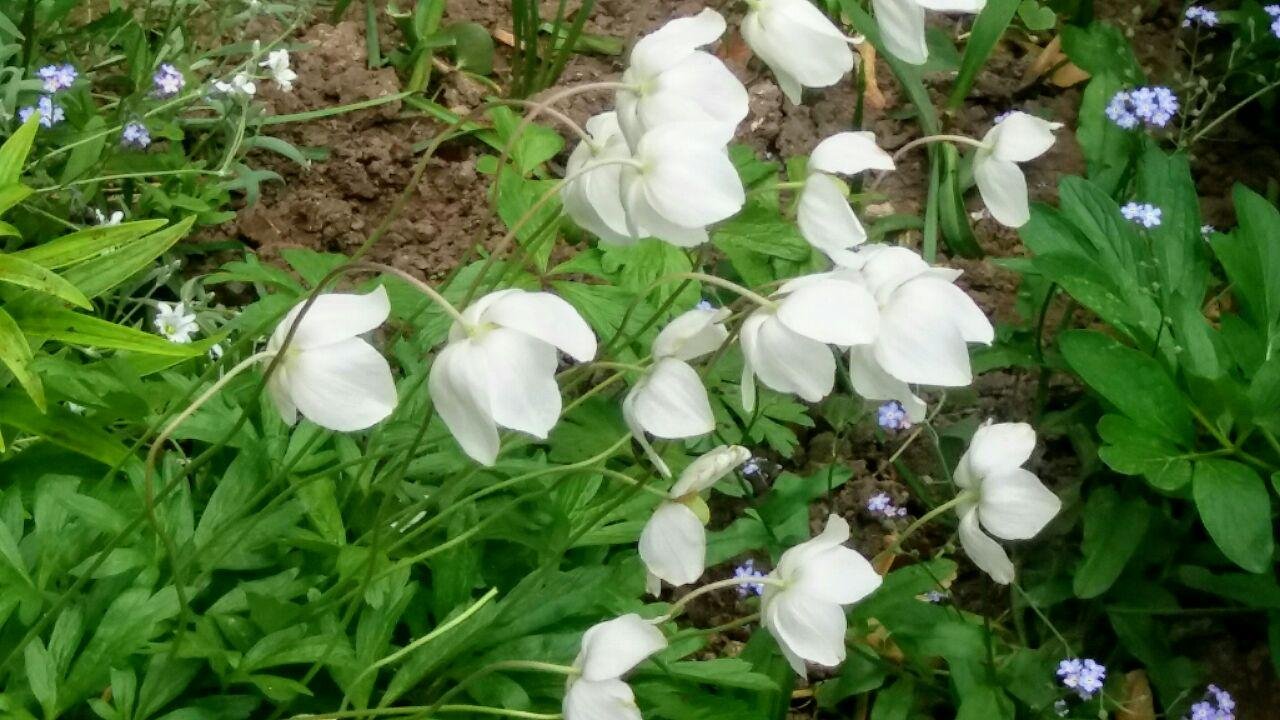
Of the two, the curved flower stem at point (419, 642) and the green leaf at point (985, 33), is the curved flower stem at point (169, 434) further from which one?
the green leaf at point (985, 33)

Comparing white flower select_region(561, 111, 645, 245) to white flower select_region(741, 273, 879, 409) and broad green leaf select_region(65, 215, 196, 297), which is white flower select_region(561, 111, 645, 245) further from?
broad green leaf select_region(65, 215, 196, 297)

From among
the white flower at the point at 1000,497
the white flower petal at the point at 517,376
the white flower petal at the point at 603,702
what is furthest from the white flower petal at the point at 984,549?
the white flower petal at the point at 517,376

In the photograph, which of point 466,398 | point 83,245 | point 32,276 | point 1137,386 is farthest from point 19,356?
point 1137,386

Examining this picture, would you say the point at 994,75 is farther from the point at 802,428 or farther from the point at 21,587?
the point at 21,587

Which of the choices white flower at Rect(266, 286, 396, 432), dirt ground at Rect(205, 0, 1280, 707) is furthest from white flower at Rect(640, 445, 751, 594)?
dirt ground at Rect(205, 0, 1280, 707)

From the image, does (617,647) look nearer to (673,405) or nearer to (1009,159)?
(673,405)
